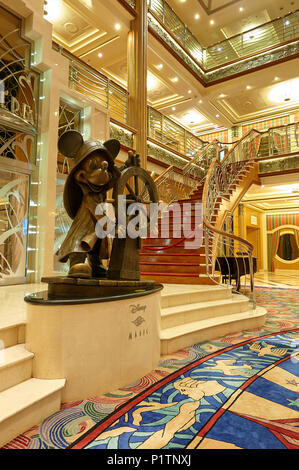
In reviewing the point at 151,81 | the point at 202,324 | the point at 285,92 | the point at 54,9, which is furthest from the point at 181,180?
the point at 285,92

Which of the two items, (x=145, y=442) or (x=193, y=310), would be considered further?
(x=193, y=310)

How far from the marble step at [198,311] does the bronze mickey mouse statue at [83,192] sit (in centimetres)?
119

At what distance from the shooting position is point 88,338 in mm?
1726

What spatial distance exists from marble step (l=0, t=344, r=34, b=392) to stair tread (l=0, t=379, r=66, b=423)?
0.11ft

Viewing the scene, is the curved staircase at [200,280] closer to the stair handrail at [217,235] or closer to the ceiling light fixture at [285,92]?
the stair handrail at [217,235]

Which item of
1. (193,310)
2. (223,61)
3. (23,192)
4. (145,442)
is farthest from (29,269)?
(223,61)

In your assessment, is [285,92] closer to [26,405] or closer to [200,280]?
[200,280]

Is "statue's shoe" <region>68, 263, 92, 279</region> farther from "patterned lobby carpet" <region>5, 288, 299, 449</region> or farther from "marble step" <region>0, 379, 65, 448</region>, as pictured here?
"patterned lobby carpet" <region>5, 288, 299, 449</region>

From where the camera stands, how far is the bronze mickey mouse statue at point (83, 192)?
2.03 meters

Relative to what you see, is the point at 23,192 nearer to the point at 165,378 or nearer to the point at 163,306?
the point at 163,306

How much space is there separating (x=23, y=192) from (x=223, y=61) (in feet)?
35.9

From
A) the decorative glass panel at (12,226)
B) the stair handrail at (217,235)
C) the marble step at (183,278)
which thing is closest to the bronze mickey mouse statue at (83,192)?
the stair handrail at (217,235)

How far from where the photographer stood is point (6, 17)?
421cm

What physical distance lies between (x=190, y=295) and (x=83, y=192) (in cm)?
208
